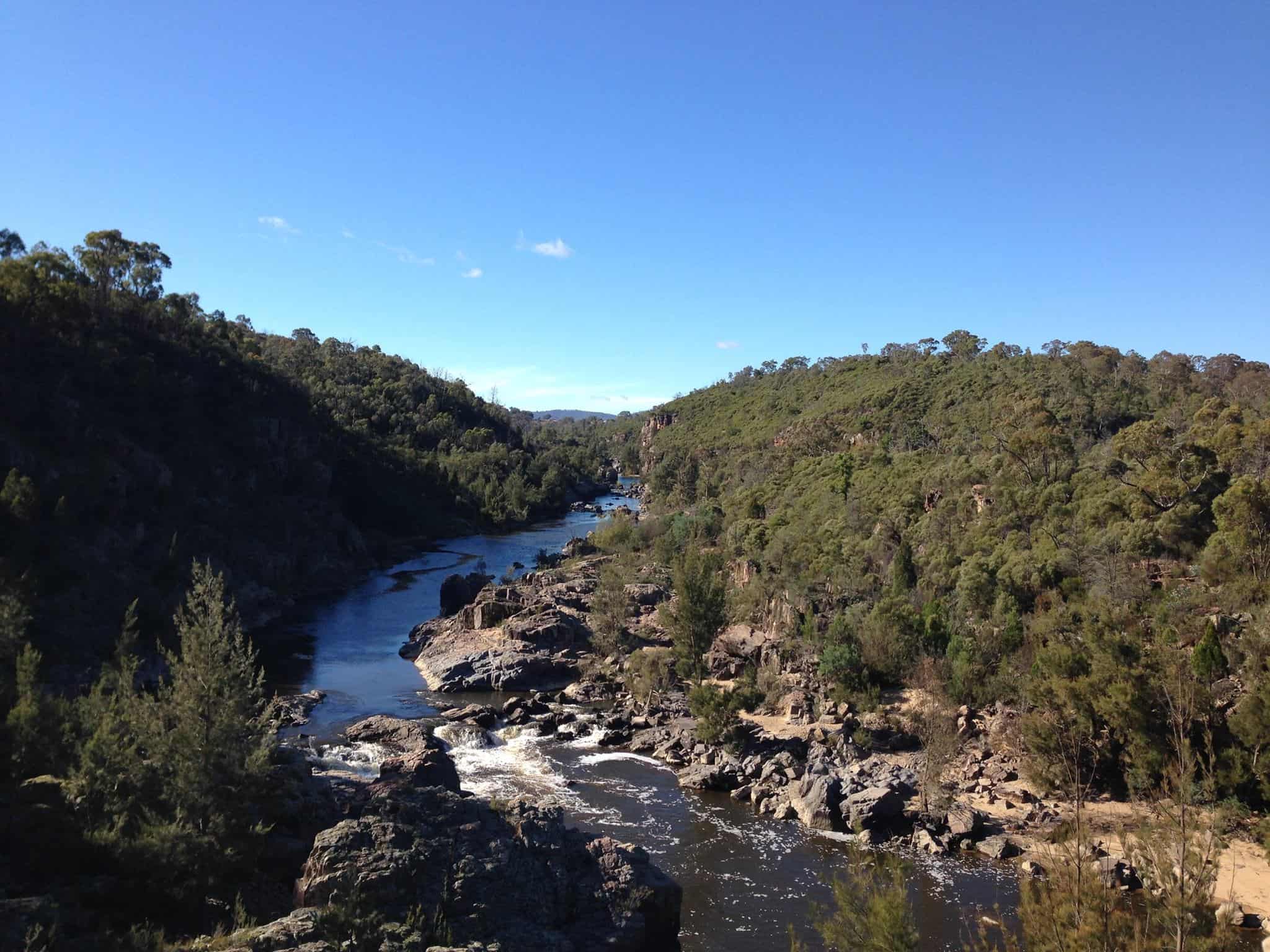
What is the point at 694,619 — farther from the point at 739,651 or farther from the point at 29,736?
the point at 29,736

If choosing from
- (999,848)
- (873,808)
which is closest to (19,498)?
(873,808)

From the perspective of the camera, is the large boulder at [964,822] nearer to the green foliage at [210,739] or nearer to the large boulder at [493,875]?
the large boulder at [493,875]

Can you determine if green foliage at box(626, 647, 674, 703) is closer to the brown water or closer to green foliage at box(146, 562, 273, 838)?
the brown water

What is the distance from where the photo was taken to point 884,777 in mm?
26734

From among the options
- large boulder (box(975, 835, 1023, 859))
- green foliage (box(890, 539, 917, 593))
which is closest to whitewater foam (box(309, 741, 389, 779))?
large boulder (box(975, 835, 1023, 859))

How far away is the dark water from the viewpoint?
65.5 ft

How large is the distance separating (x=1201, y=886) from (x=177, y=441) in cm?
6879

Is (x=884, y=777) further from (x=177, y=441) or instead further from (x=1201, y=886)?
(x=177, y=441)

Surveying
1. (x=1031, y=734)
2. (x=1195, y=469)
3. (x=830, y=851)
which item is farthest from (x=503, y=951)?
(x=1195, y=469)

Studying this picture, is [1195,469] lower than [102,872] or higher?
higher

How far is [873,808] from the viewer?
24875 mm

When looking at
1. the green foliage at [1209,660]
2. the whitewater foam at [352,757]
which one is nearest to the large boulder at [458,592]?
the whitewater foam at [352,757]

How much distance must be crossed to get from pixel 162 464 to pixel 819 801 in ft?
174

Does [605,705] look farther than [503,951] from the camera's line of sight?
Yes
